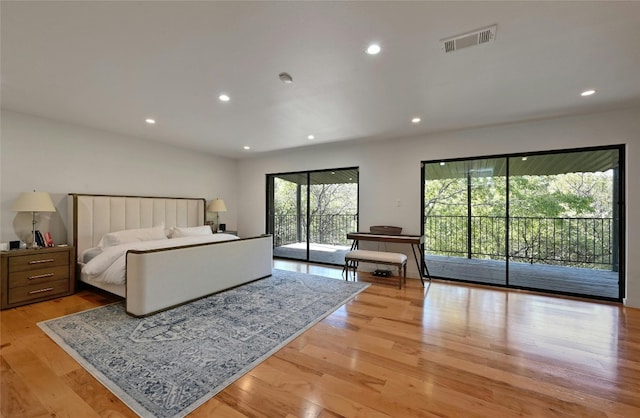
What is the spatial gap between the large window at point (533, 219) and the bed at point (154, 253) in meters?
3.34

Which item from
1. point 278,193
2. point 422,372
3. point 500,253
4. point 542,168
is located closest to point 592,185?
point 542,168

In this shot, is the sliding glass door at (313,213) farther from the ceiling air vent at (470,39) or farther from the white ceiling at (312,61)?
the ceiling air vent at (470,39)

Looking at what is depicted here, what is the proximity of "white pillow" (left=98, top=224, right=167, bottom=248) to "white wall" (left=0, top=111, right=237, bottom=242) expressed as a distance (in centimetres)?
79

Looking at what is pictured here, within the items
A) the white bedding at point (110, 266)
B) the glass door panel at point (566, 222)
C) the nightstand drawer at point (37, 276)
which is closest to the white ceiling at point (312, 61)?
the glass door panel at point (566, 222)

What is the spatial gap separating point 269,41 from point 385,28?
33.8 inches

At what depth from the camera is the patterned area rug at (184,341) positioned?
1717 mm

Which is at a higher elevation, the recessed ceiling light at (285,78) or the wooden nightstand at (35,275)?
the recessed ceiling light at (285,78)

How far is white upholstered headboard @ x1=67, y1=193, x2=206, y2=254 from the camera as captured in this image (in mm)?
3854

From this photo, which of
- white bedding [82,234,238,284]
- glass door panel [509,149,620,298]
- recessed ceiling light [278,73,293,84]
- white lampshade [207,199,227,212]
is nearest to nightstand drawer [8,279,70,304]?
white bedding [82,234,238,284]

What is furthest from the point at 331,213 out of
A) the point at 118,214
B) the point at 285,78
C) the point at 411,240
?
the point at 118,214

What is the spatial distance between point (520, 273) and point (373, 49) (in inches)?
190

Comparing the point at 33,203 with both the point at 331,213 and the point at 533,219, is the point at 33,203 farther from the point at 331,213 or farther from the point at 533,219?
the point at 533,219

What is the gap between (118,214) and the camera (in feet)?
14.2

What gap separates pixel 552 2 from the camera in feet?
5.25
